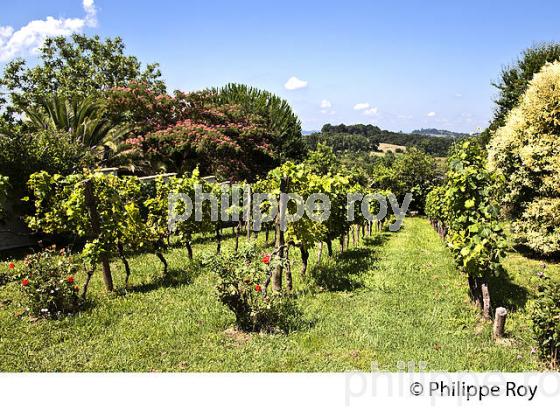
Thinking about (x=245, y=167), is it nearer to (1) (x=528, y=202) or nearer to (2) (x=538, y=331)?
(1) (x=528, y=202)

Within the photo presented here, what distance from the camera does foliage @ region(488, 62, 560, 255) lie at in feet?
35.3

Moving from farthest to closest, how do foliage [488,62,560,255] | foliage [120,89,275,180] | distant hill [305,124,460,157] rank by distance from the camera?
1. distant hill [305,124,460,157]
2. foliage [120,89,275,180]
3. foliage [488,62,560,255]

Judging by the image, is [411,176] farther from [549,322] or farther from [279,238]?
[549,322]

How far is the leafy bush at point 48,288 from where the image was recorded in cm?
603

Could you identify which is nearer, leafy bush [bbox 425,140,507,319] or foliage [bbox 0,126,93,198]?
leafy bush [bbox 425,140,507,319]

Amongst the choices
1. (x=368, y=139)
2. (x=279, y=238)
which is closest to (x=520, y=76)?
(x=279, y=238)

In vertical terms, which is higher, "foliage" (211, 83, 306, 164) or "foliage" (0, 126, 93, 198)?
"foliage" (211, 83, 306, 164)

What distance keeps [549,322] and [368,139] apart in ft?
307

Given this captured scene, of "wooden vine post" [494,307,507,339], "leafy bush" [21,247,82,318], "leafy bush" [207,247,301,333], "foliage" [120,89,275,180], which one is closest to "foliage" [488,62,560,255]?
"wooden vine post" [494,307,507,339]

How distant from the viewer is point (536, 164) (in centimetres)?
1095

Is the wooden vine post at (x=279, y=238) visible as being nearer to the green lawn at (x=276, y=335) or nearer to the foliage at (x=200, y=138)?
the green lawn at (x=276, y=335)

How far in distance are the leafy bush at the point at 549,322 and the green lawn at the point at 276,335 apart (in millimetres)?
232

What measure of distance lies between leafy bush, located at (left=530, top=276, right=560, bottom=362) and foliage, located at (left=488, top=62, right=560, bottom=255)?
6357 millimetres

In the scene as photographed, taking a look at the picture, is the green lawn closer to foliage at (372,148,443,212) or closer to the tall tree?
the tall tree
